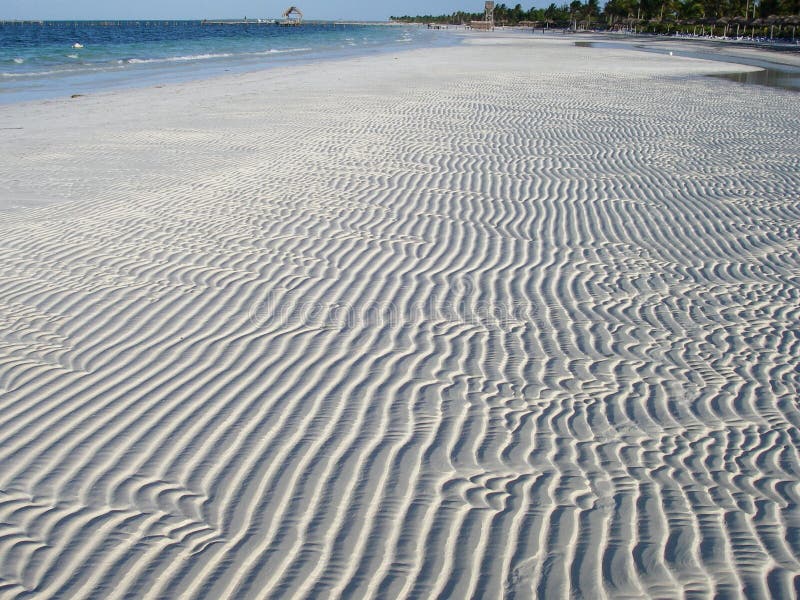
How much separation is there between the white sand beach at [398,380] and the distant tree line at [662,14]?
66.1 meters

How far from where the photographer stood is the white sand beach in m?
3.21

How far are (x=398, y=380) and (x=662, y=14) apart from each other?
11286cm

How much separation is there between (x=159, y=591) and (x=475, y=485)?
1627mm

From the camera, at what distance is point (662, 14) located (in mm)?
102125

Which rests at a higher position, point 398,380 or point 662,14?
point 662,14

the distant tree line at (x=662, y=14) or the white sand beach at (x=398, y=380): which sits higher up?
the distant tree line at (x=662, y=14)

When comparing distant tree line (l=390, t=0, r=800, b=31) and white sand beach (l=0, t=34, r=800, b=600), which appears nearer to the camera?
white sand beach (l=0, t=34, r=800, b=600)

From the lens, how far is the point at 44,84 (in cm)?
2517

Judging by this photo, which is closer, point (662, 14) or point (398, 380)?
point (398, 380)

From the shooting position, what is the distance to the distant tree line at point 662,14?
229ft

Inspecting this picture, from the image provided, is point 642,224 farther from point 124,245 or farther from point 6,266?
point 6,266

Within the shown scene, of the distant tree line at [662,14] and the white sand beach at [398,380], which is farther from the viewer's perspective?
the distant tree line at [662,14]

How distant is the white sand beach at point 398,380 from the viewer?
3205mm

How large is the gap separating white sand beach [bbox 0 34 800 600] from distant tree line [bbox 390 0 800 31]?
66.1m
